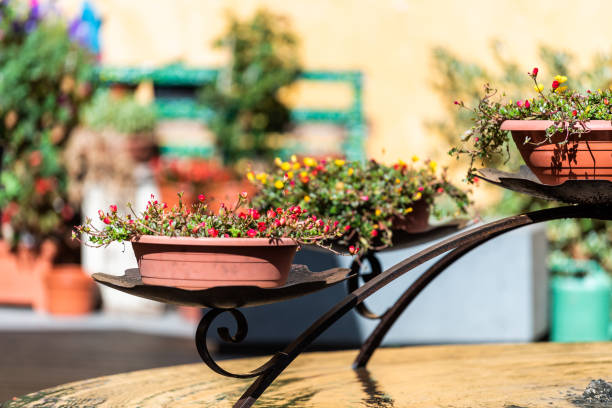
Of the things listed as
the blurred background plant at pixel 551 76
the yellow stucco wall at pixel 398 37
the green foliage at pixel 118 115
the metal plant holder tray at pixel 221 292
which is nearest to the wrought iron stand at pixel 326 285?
the metal plant holder tray at pixel 221 292

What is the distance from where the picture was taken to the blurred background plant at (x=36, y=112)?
22.1 feet

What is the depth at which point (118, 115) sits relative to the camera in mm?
7109

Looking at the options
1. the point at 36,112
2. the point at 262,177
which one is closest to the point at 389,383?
the point at 262,177

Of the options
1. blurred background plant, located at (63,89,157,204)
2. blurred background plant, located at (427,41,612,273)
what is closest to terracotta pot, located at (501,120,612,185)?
blurred background plant, located at (427,41,612,273)

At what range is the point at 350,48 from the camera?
8.18m

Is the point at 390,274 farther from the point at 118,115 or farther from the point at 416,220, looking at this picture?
the point at 118,115

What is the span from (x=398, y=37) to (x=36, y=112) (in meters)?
3.23

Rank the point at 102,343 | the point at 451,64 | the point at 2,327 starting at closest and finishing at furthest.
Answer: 1. the point at 102,343
2. the point at 2,327
3. the point at 451,64

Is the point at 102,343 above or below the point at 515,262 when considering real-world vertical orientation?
below

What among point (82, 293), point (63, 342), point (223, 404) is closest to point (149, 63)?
point (82, 293)

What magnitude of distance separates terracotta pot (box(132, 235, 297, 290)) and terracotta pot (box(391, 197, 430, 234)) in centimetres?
73

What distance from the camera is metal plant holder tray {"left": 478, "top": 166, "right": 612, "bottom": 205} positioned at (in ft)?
5.74

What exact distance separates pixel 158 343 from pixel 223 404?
383 centimetres

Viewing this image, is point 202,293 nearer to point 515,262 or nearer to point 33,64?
point 515,262
